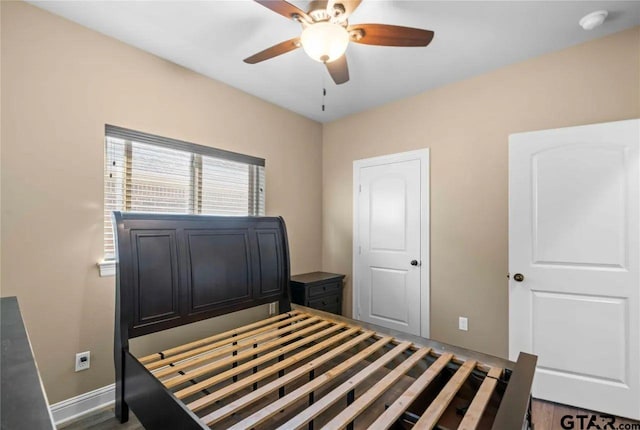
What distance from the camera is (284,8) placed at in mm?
1524

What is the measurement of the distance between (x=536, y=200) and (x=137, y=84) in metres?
3.21

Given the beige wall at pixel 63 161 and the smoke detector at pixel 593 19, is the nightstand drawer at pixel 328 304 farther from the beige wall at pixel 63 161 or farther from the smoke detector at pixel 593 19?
the smoke detector at pixel 593 19

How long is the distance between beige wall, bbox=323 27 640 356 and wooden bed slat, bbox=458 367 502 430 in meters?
1.39

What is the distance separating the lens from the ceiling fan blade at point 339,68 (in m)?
1.92

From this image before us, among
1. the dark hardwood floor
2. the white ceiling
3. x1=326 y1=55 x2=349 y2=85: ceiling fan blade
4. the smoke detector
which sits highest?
the white ceiling

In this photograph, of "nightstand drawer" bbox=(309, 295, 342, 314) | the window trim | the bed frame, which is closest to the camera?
the bed frame

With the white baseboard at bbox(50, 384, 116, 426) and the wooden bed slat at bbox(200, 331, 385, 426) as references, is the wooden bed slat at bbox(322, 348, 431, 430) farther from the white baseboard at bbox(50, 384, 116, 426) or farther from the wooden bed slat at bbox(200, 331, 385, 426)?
the white baseboard at bbox(50, 384, 116, 426)

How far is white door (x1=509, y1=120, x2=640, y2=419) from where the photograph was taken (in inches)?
80.7

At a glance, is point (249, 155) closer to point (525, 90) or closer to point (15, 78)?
point (15, 78)

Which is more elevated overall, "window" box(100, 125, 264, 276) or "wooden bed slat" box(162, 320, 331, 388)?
"window" box(100, 125, 264, 276)

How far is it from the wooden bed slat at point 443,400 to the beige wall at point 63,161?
2.16 m

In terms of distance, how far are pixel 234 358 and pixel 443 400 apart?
103 cm

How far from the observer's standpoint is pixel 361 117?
364 centimetres

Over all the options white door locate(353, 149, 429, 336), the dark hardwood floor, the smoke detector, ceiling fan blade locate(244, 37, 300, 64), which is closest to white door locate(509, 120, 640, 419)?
the dark hardwood floor
